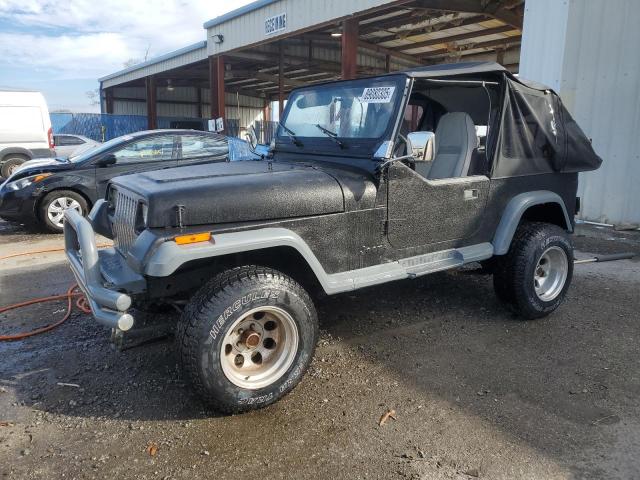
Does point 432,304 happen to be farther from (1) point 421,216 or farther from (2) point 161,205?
(2) point 161,205

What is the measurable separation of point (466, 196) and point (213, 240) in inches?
78.6

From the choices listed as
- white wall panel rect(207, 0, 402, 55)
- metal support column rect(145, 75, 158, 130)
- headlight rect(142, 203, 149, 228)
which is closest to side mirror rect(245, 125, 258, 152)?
headlight rect(142, 203, 149, 228)

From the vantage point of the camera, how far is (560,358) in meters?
3.57

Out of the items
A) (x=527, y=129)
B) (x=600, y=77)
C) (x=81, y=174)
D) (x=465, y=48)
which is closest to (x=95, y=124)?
(x=465, y=48)

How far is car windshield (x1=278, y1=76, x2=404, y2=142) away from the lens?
11.3ft

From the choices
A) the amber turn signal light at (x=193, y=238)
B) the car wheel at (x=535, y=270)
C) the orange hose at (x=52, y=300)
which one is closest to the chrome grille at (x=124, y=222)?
the amber turn signal light at (x=193, y=238)

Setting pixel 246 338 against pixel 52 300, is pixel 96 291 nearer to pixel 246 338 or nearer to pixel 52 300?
pixel 246 338

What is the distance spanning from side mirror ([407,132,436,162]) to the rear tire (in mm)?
12866

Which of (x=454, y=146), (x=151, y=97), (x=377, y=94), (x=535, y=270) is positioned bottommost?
(x=535, y=270)

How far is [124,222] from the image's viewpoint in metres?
3.20

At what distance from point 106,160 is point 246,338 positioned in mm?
5617

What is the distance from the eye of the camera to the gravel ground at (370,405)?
8.10 feet

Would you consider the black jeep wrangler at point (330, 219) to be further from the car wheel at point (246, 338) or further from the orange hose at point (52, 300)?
the orange hose at point (52, 300)

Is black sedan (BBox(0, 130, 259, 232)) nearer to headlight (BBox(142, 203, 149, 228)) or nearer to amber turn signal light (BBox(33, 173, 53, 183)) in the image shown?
amber turn signal light (BBox(33, 173, 53, 183))
